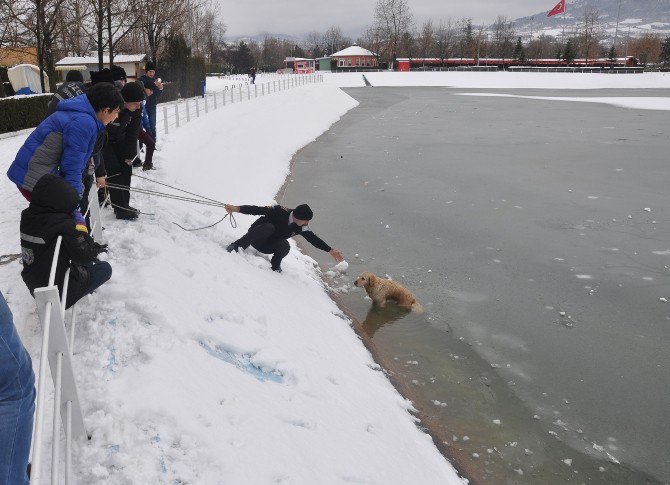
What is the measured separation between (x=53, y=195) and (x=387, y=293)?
15.4ft

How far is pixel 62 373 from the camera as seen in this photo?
2.87m

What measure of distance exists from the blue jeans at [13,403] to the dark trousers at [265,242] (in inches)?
207

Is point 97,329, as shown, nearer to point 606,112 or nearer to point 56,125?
point 56,125

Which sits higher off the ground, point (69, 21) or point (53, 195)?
Result: point (69, 21)

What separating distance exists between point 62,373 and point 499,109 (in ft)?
111

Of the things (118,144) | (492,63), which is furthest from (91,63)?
(492,63)

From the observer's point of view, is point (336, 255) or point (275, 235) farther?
point (275, 235)

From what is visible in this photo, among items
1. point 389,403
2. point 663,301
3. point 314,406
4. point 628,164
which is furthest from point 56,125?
point 628,164

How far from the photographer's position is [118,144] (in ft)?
22.0

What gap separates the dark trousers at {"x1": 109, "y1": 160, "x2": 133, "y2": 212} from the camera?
6.52 metres

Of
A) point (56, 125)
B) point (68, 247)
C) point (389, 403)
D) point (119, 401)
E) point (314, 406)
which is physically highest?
point (56, 125)

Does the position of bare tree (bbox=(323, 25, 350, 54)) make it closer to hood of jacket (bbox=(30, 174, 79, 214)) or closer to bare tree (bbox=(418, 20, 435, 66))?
bare tree (bbox=(418, 20, 435, 66))

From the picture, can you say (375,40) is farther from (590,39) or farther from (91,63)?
(91,63)

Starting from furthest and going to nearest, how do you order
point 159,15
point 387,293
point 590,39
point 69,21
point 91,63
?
point 590,39
point 91,63
point 159,15
point 69,21
point 387,293
